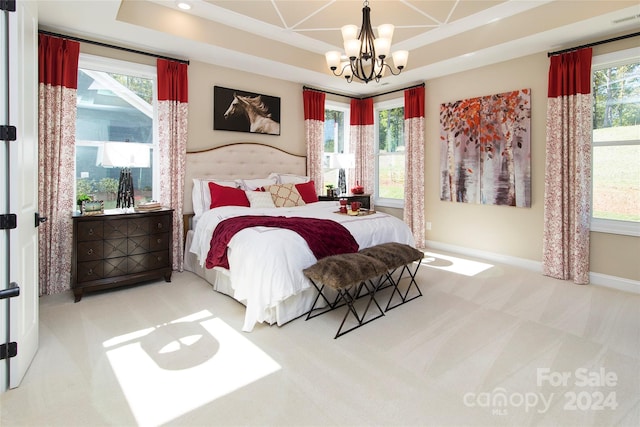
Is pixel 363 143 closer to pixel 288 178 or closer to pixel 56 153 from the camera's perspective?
pixel 288 178

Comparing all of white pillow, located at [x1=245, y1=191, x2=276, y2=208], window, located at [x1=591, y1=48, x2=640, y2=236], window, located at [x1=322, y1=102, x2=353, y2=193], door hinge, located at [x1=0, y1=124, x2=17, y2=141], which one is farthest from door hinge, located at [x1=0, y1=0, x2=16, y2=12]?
window, located at [x1=591, y1=48, x2=640, y2=236]

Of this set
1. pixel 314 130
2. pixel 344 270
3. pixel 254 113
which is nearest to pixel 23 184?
Answer: pixel 344 270

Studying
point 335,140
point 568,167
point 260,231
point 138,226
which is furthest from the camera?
point 335,140

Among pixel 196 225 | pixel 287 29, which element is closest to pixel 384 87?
pixel 287 29

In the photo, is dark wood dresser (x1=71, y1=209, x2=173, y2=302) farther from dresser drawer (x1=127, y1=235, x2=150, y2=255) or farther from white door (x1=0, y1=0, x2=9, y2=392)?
white door (x1=0, y1=0, x2=9, y2=392)

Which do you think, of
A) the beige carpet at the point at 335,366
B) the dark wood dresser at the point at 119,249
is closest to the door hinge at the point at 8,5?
the dark wood dresser at the point at 119,249

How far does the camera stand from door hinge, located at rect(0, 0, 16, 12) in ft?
5.87

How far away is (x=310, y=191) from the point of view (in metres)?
4.91

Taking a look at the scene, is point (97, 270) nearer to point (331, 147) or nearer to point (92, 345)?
point (92, 345)

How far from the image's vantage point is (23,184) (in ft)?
6.66

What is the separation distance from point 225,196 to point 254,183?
65 centimetres

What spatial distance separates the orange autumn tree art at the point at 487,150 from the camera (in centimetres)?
440

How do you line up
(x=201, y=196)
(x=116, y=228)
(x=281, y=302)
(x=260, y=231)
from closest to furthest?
1. (x=281, y=302)
2. (x=260, y=231)
3. (x=116, y=228)
4. (x=201, y=196)

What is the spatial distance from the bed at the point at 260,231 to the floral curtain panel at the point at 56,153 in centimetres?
123
